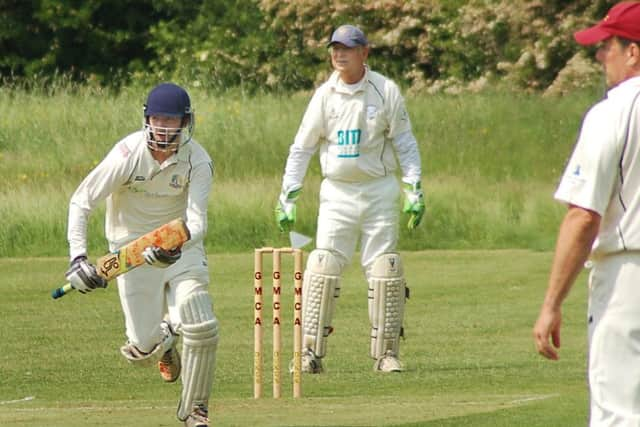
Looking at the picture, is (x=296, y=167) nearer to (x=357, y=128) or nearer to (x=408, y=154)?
(x=357, y=128)

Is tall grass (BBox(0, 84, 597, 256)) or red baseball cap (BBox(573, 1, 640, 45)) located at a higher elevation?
red baseball cap (BBox(573, 1, 640, 45))

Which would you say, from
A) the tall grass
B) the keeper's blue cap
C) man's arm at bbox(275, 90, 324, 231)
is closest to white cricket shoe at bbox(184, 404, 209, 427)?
man's arm at bbox(275, 90, 324, 231)

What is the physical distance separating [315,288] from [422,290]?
4550 mm

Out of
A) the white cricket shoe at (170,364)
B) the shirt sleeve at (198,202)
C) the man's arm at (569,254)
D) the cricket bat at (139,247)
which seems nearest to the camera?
the man's arm at (569,254)

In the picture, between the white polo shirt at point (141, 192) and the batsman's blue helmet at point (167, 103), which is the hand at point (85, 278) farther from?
the batsman's blue helmet at point (167, 103)

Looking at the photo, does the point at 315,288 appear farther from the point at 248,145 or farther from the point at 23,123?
the point at 23,123

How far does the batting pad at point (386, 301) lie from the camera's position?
392 inches

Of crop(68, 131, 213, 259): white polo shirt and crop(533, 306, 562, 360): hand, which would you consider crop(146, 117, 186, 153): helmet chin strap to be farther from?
crop(533, 306, 562, 360): hand

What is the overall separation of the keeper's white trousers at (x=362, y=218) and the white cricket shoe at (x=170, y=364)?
1.69 metres

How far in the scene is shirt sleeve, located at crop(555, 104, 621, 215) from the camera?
16.0 feet

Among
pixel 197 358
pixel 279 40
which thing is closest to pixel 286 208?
pixel 197 358

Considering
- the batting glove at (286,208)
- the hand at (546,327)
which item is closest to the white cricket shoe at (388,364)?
the batting glove at (286,208)

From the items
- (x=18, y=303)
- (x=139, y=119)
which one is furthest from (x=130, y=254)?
(x=139, y=119)

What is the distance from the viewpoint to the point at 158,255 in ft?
23.9
